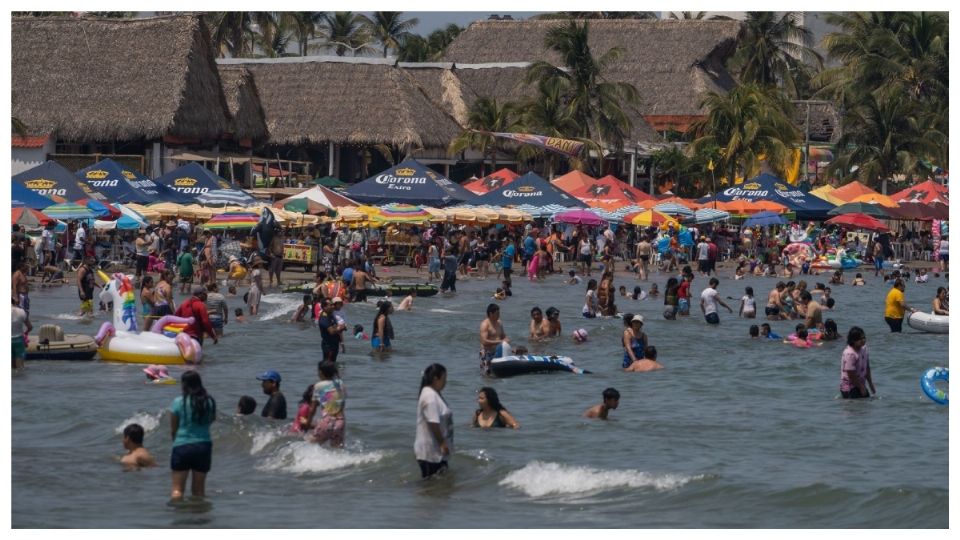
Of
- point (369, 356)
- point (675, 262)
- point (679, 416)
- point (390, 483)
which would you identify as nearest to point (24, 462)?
point (390, 483)

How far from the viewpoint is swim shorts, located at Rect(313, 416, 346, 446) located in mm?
15703

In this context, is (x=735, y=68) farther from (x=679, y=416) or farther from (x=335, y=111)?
(x=679, y=416)

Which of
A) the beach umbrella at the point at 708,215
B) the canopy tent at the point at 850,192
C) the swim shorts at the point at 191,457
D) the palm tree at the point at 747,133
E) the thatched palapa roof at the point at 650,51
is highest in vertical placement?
the thatched palapa roof at the point at 650,51

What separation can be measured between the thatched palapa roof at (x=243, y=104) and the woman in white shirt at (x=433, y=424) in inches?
1628

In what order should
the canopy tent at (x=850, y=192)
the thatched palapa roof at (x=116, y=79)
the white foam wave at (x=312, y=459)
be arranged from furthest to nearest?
the canopy tent at (x=850, y=192) < the thatched palapa roof at (x=116, y=79) < the white foam wave at (x=312, y=459)

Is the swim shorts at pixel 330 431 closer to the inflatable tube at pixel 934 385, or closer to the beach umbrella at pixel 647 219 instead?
the inflatable tube at pixel 934 385

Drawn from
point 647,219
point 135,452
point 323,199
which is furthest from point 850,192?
point 135,452

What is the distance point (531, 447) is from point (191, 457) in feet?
16.6

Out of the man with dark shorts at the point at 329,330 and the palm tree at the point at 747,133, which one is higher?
the palm tree at the point at 747,133

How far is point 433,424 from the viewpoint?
13516mm

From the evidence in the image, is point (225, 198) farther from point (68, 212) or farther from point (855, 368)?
point (855, 368)

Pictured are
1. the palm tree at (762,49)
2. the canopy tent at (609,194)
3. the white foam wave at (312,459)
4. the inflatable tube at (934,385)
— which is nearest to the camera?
the white foam wave at (312,459)

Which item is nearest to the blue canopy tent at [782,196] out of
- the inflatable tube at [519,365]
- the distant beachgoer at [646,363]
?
the distant beachgoer at [646,363]

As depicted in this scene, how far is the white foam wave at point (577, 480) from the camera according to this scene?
14930 millimetres
